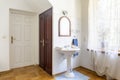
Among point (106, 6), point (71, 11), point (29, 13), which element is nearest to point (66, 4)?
point (71, 11)

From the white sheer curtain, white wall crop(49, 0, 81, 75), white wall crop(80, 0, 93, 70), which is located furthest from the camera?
white wall crop(80, 0, 93, 70)

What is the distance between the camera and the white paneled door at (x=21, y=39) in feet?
11.3

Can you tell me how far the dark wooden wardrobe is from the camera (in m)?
2.99

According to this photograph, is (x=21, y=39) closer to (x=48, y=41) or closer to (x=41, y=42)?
(x=41, y=42)

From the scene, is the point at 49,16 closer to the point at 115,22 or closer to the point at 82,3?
the point at 82,3

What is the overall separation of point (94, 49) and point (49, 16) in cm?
175

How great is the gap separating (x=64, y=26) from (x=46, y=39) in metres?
0.75

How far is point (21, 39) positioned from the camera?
3.64 meters

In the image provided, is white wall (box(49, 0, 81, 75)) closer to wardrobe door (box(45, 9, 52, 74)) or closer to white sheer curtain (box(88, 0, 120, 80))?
wardrobe door (box(45, 9, 52, 74))

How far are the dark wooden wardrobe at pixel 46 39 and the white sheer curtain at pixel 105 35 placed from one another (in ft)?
4.26

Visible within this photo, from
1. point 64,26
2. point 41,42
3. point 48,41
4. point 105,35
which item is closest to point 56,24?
point 64,26

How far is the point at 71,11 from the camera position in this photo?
129 inches

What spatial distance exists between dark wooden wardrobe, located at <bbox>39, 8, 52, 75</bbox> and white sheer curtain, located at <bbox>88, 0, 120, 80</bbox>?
1298mm

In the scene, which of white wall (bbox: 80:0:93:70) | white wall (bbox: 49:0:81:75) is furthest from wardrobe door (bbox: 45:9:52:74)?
white wall (bbox: 80:0:93:70)
